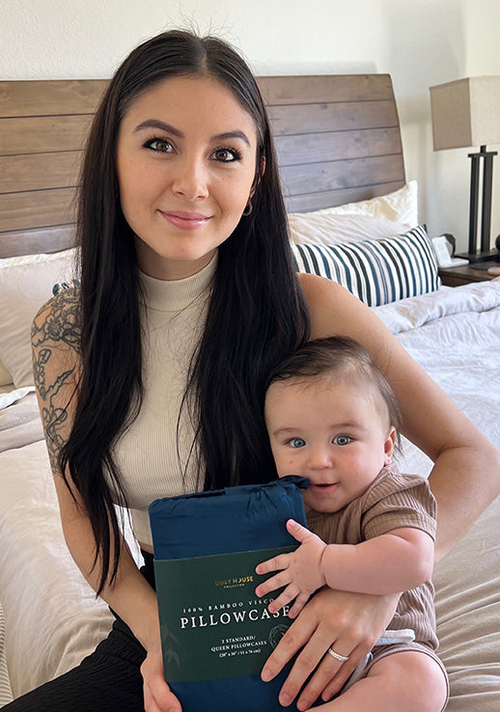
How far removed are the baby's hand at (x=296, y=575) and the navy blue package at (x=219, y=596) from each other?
0.05ft

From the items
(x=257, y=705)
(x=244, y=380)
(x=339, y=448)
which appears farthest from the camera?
(x=244, y=380)

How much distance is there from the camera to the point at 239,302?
1.12m

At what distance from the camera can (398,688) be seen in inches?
32.1

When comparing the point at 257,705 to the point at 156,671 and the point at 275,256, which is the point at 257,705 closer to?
the point at 156,671

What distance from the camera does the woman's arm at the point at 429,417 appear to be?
107cm

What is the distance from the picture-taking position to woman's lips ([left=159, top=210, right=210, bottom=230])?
1.02 m

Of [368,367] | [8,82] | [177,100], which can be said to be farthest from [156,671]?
[8,82]

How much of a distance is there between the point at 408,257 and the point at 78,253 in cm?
182

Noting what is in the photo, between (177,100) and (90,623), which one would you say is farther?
(90,623)

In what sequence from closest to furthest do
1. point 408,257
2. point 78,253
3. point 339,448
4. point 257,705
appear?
point 257,705
point 339,448
point 78,253
point 408,257

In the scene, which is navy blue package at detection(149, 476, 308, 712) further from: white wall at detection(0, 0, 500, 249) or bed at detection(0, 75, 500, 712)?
white wall at detection(0, 0, 500, 249)

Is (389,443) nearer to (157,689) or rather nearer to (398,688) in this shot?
(398,688)

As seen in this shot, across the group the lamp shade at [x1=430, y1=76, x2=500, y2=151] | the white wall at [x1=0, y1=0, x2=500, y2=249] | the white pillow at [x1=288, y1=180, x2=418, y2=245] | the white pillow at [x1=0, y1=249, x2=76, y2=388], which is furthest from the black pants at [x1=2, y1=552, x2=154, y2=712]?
the lamp shade at [x1=430, y1=76, x2=500, y2=151]

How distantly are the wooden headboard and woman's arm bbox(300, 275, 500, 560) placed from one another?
1.57 m
